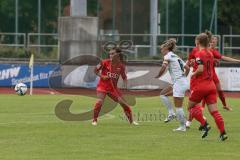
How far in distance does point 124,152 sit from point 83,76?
24.1m

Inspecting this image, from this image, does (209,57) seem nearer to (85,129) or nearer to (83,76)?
(85,129)

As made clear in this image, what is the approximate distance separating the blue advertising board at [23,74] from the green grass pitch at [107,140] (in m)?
15.7

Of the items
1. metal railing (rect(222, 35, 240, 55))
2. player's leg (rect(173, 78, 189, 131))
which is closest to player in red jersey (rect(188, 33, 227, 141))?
player's leg (rect(173, 78, 189, 131))

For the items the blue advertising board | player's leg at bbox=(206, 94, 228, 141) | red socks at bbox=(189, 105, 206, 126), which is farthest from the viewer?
the blue advertising board

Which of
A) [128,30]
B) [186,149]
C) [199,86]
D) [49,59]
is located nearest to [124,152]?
[186,149]

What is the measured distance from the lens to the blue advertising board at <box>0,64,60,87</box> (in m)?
38.7

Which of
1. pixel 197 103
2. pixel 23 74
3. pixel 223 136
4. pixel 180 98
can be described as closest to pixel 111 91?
pixel 180 98

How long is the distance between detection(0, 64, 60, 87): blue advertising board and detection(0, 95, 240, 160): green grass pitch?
1574cm

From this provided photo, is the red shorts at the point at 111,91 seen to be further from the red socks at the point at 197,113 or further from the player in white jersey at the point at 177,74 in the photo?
the red socks at the point at 197,113

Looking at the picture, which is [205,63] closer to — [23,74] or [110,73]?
[110,73]

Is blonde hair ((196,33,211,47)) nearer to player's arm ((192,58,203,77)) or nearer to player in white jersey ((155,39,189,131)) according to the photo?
player's arm ((192,58,203,77))

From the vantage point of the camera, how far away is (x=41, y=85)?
1527 inches

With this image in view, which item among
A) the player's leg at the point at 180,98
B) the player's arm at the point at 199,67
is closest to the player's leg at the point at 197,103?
the player's arm at the point at 199,67

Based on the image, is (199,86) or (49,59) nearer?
(199,86)
